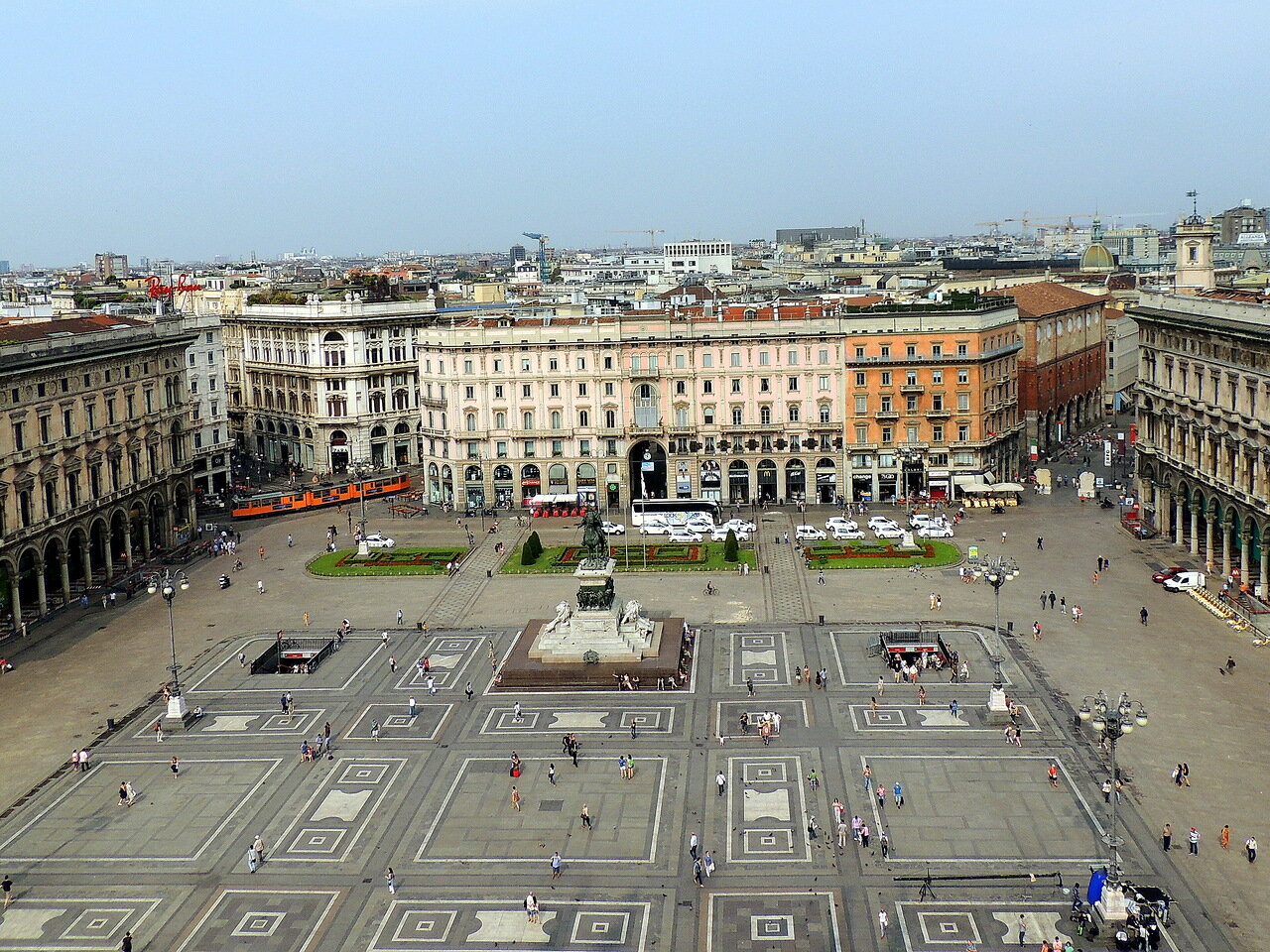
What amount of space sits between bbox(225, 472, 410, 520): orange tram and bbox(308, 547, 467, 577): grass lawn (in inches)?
607

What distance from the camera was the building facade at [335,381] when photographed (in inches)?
5595

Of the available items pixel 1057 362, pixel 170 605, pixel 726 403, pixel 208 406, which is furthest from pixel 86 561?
pixel 1057 362

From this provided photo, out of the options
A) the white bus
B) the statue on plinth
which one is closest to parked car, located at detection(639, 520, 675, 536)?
the white bus

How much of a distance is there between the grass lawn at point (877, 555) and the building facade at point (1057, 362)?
40845 mm

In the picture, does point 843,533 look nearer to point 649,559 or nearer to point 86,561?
point 649,559

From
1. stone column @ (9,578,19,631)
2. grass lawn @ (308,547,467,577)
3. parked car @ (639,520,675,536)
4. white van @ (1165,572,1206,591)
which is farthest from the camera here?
parked car @ (639,520,675,536)

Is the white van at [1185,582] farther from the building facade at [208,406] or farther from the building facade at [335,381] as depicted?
the building facade at [208,406]

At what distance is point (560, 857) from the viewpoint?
51125 millimetres

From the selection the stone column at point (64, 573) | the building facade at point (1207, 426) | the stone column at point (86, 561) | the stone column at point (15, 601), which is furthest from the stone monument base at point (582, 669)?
the building facade at point (1207, 426)

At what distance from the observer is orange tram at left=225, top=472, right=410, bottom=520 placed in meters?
122

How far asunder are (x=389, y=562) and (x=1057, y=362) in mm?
81135

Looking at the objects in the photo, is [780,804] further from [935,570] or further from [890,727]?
[935,570]

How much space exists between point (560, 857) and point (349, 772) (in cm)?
1363

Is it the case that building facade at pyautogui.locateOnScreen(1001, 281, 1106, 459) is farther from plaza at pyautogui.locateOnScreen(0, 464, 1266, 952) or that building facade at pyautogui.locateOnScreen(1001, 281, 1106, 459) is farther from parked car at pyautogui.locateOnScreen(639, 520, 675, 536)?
plaza at pyautogui.locateOnScreen(0, 464, 1266, 952)
